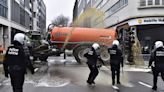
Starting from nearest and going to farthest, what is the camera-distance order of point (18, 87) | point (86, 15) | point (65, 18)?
point (18, 87), point (86, 15), point (65, 18)

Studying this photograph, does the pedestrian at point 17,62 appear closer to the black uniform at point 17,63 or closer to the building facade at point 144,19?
the black uniform at point 17,63

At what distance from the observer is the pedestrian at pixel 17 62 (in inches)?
339

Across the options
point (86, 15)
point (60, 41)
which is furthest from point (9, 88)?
point (86, 15)

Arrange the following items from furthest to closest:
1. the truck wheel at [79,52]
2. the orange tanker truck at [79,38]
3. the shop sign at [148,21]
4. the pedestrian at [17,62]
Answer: the shop sign at [148,21] → the orange tanker truck at [79,38] → the truck wheel at [79,52] → the pedestrian at [17,62]

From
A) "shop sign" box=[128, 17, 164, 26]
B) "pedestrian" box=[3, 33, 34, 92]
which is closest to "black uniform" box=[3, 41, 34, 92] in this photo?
"pedestrian" box=[3, 33, 34, 92]

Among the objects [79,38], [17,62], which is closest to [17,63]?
[17,62]

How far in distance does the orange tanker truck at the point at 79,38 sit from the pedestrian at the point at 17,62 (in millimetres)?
16286

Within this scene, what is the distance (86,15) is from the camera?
140 feet

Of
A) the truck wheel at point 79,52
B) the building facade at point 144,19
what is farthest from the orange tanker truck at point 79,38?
the building facade at point 144,19

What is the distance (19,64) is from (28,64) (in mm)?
213

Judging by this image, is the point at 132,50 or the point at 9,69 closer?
the point at 9,69

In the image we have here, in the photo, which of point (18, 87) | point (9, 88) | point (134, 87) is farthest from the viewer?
point (134, 87)

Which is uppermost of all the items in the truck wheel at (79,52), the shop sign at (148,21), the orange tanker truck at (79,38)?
the shop sign at (148,21)

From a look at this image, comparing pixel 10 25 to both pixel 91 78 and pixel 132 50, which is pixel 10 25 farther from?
pixel 91 78
